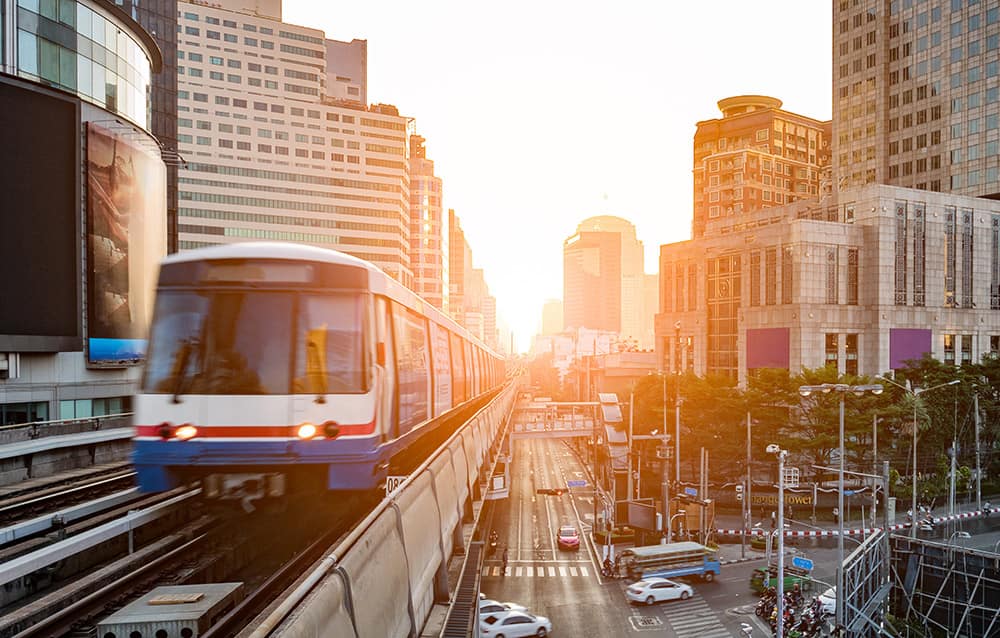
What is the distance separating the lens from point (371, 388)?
978cm

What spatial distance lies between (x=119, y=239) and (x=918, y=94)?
303 ft

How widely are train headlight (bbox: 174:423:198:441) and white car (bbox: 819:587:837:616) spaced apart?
2730 cm

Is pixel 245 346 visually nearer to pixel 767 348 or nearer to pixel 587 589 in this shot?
pixel 587 589

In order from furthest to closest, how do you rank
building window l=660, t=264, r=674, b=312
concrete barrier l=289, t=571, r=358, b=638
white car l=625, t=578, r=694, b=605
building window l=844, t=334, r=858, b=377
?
1. building window l=660, t=264, r=674, b=312
2. building window l=844, t=334, r=858, b=377
3. white car l=625, t=578, r=694, b=605
4. concrete barrier l=289, t=571, r=358, b=638

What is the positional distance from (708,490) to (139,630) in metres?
48.9

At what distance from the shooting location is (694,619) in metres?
28.7

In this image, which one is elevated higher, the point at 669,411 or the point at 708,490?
the point at 669,411

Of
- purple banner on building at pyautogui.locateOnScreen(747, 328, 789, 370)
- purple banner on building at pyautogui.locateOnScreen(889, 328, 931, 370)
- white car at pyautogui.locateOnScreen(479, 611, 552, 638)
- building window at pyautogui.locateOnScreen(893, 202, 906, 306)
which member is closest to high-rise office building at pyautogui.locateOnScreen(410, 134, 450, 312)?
purple banner on building at pyautogui.locateOnScreen(747, 328, 789, 370)

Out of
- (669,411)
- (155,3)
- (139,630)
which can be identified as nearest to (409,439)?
(139,630)

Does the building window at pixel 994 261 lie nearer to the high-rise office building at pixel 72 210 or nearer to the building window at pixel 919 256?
the building window at pixel 919 256

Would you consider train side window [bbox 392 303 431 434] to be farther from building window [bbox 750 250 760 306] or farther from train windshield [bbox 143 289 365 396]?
building window [bbox 750 250 760 306]

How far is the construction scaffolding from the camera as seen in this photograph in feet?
80.2

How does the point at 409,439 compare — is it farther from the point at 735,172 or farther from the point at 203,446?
the point at 735,172

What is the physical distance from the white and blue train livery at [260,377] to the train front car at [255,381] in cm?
1
